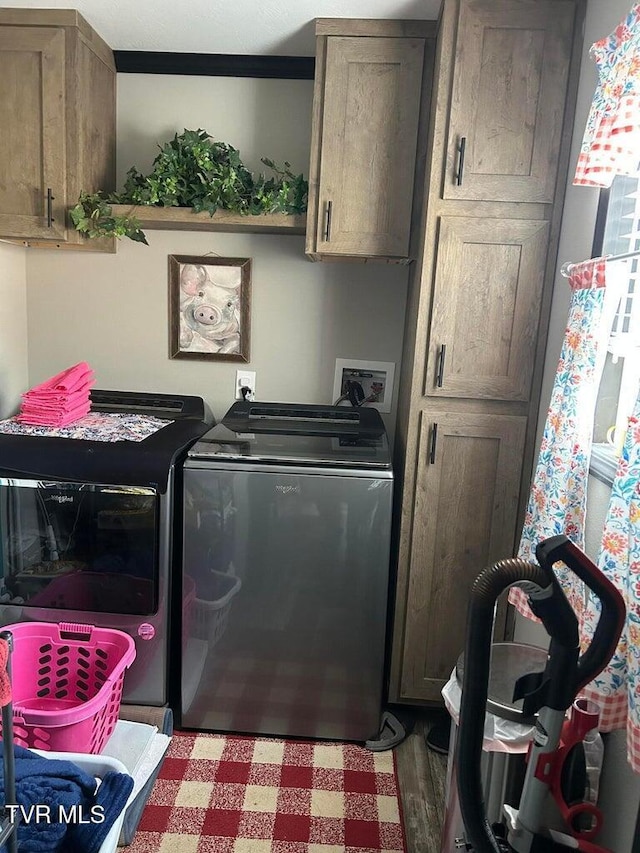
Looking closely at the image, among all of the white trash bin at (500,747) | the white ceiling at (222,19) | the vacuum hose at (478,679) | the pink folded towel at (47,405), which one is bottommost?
the white trash bin at (500,747)

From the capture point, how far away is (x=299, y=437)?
2113mm

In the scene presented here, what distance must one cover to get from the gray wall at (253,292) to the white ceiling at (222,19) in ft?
0.49

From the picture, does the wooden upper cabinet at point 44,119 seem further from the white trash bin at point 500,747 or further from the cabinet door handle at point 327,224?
the white trash bin at point 500,747

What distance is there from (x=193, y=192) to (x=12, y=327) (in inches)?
36.1

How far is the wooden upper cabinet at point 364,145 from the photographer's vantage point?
6.45 ft

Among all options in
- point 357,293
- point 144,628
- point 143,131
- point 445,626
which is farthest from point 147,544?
point 143,131

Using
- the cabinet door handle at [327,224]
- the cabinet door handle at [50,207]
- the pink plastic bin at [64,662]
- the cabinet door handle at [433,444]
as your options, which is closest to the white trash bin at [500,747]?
the cabinet door handle at [433,444]

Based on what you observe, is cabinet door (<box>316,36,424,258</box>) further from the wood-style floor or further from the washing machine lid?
the wood-style floor

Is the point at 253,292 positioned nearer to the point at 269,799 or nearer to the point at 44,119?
the point at 44,119

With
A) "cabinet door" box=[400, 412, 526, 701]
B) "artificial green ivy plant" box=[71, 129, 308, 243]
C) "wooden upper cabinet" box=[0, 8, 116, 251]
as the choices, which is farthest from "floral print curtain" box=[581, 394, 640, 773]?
"wooden upper cabinet" box=[0, 8, 116, 251]

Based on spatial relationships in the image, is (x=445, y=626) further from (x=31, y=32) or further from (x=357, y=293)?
(x=31, y=32)

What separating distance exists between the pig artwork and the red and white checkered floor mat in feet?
4.59

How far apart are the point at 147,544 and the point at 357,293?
3.99ft

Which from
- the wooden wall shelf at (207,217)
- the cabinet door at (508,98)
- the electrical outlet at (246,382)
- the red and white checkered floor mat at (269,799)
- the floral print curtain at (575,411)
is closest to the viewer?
the floral print curtain at (575,411)
